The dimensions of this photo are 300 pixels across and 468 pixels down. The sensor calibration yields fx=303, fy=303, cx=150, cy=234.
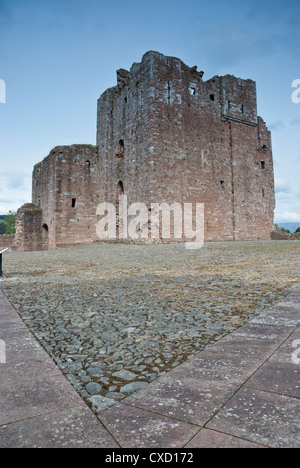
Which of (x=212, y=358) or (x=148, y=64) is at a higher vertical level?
(x=148, y=64)

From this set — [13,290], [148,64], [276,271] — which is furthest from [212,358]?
[148,64]

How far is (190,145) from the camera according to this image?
18844 millimetres

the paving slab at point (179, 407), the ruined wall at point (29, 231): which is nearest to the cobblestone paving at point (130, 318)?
the paving slab at point (179, 407)

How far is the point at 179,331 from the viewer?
2.59 metres

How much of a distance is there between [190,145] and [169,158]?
2043 millimetres

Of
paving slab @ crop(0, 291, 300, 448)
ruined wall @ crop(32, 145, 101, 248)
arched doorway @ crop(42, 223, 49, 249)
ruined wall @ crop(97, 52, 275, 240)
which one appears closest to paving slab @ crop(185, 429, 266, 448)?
paving slab @ crop(0, 291, 300, 448)

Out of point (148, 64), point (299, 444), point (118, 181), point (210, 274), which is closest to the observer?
point (299, 444)

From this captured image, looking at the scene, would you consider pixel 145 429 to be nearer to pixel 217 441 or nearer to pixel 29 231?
pixel 217 441

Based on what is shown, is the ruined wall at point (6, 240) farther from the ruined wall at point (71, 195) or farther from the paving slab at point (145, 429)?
the paving slab at point (145, 429)

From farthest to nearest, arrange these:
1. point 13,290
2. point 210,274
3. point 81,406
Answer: point 210,274
point 13,290
point 81,406

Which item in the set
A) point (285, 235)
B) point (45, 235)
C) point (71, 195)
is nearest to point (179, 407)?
point (71, 195)

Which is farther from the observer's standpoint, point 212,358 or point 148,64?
point 148,64

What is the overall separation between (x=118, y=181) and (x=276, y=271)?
A: 620 inches

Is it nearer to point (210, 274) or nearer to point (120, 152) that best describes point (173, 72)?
point (120, 152)
